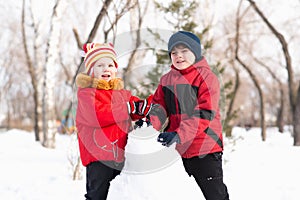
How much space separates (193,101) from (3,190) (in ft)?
9.43

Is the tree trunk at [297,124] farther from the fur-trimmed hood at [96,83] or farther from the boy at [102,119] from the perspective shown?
the fur-trimmed hood at [96,83]

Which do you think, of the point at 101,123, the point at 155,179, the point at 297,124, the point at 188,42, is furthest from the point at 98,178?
the point at 297,124

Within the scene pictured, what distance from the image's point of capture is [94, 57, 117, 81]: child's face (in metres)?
2.49

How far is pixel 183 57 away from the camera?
235 cm

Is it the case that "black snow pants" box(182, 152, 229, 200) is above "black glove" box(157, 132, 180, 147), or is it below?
below

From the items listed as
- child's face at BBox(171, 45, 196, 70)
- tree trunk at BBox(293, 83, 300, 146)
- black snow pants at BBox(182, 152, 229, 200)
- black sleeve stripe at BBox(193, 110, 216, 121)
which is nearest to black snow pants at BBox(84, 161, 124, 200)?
black snow pants at BBox(182, 152, 229, 200)

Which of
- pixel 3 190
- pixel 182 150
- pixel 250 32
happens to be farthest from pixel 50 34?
pixel 250 32

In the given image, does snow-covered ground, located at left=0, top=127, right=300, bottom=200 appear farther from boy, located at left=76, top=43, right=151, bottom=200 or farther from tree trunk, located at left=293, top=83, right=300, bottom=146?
tree trunk, located at left=293, top=83, right=300, bottom=146

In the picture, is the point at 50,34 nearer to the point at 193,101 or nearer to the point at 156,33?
the point at 156,33

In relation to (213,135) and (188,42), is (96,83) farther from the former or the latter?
(213,135)

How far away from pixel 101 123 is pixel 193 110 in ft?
2.23

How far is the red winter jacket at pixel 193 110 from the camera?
7.16ft

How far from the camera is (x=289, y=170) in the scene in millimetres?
4367

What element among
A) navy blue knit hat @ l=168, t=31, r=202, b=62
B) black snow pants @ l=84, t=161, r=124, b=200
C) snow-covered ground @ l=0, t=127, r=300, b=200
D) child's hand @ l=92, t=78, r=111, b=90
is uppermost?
navy blue knit hat @ l=168, t=31, r=202, b=62
